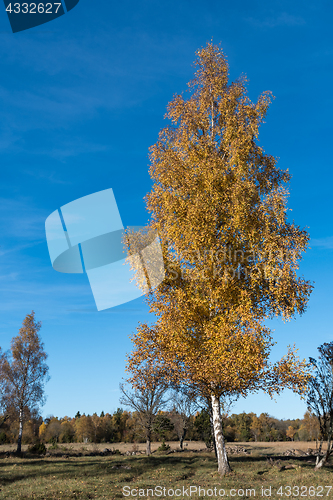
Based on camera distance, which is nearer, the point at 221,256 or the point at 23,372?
the point at 221,256

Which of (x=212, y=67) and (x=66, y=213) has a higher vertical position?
(x=212, y=67)

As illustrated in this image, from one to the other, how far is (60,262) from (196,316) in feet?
18.1

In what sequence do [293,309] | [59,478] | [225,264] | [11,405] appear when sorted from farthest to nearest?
1. [11,405]
2. [59,478]
3. [225,264]
4. [293,309]

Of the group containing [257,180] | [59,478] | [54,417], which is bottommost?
[54,417]

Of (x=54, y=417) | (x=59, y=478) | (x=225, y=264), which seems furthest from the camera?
(x=54, y=417)

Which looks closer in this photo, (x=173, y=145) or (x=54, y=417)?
(x=173, y=145)

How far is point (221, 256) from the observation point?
13.5 meters

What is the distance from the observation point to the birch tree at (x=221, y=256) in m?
11.8

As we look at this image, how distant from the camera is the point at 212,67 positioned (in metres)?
16.4

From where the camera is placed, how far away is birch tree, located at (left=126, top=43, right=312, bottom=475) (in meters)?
11.8

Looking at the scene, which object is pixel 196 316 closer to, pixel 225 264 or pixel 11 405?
pixel 225 264

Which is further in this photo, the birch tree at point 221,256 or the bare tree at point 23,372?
the bare tree at point 23,372

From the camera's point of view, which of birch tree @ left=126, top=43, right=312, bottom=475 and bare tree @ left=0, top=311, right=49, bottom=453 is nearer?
birch tree @ left=126, top=43, right=312, bottom=475

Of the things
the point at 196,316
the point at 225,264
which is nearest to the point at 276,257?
the point at 225,264
